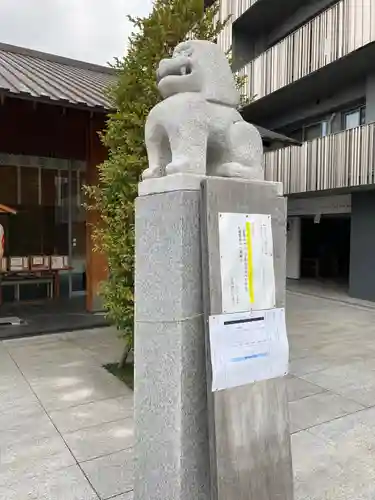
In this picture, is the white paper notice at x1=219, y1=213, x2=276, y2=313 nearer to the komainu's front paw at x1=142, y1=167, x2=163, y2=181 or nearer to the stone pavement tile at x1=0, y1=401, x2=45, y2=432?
the komainu's front paw at x1=142, y1=167, x2=163, y2=181

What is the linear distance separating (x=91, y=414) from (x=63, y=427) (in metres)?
0.29

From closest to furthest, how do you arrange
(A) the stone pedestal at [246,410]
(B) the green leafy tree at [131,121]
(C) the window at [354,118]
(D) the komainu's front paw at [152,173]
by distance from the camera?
1. (A) the stone pedestal at [246,410]
2. (D) the komainu's front paw at [152,173]
3. (B) the green leafy tree at [131,121]
4. (C) the window at [354,118]

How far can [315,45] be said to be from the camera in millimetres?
10336

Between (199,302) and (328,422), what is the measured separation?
231cm

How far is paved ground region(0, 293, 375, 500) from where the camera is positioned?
100 inches

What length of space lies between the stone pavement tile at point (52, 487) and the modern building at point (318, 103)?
722 cm

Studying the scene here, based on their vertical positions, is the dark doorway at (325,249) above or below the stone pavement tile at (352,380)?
above

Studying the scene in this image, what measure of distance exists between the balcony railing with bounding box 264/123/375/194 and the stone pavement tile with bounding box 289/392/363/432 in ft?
21.4

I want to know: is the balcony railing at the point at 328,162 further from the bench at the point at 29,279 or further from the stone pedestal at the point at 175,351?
the stone pedestal at the point at 175,351

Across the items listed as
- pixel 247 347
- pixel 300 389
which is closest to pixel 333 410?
pixel 300 389

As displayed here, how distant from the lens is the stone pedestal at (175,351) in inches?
70.7

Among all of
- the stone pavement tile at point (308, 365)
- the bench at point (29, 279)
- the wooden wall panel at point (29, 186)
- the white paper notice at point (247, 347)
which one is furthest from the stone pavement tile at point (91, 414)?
the wooden wall panel at point (29, 186)

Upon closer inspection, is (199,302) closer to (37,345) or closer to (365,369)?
(365,369)

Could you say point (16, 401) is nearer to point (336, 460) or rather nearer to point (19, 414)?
point (19, 414)
